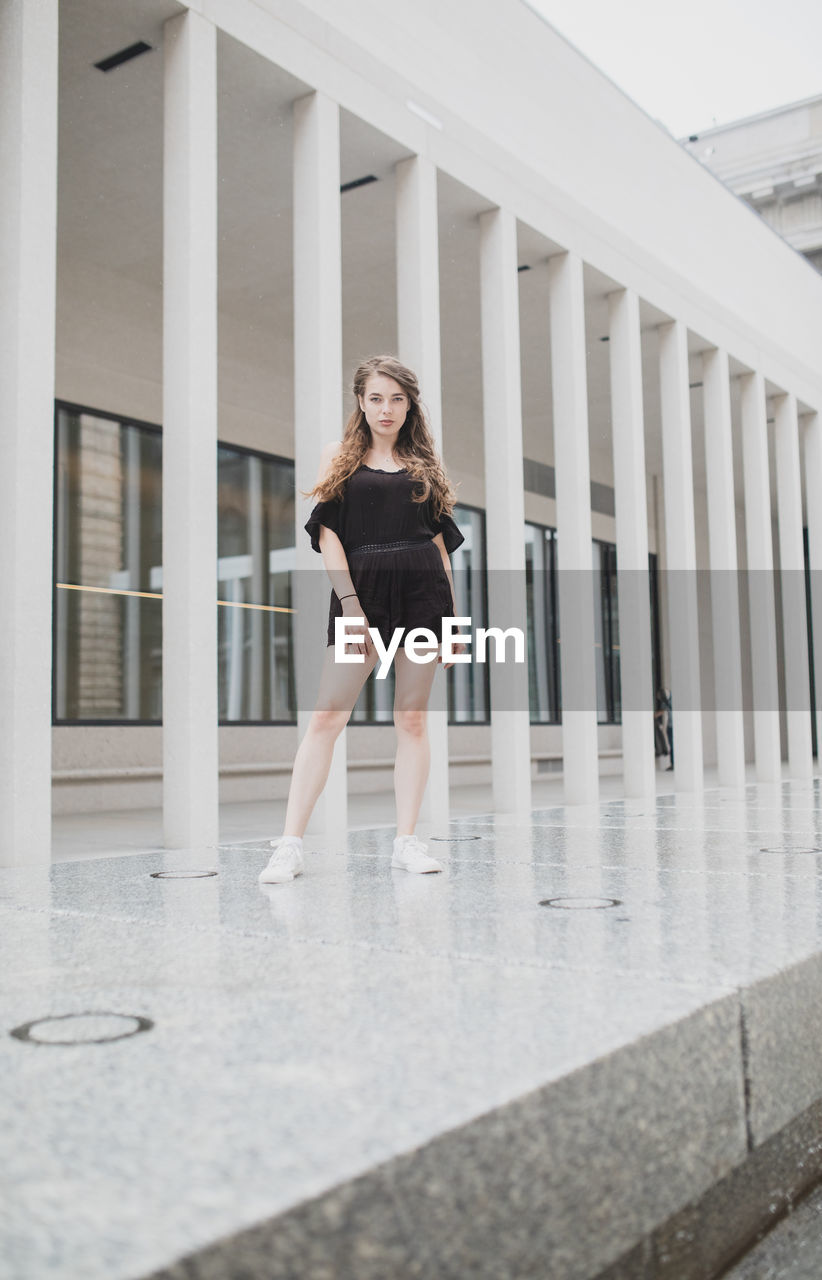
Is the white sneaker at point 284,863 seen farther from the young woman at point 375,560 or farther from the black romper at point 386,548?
the black romper at point 386,548

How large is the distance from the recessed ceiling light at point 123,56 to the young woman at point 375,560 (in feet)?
10.1

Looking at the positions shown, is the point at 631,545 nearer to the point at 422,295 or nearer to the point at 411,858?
the point at 422,295

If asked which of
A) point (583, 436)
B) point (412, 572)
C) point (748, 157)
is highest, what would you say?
point (748, 157)

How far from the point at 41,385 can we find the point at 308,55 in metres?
2.69

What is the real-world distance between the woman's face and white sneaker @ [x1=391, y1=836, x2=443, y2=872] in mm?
1420

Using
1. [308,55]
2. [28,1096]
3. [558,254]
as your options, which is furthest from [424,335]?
[28,1096]

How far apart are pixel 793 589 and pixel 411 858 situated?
8.84m

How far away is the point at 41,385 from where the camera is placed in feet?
14.1

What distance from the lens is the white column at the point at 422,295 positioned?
20.0 ft

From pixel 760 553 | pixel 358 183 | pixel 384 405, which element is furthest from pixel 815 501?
pixel 384 405

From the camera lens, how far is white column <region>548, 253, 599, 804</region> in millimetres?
7633

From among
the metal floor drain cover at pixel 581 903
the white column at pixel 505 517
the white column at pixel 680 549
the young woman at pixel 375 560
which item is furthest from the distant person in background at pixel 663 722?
the metal floor drain cover at pixel 581 903

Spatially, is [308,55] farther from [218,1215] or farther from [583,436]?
[218,1215]

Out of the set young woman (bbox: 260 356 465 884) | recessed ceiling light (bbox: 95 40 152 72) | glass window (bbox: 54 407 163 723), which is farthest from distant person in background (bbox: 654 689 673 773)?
young woman (bbox: 260 356 465 884)
